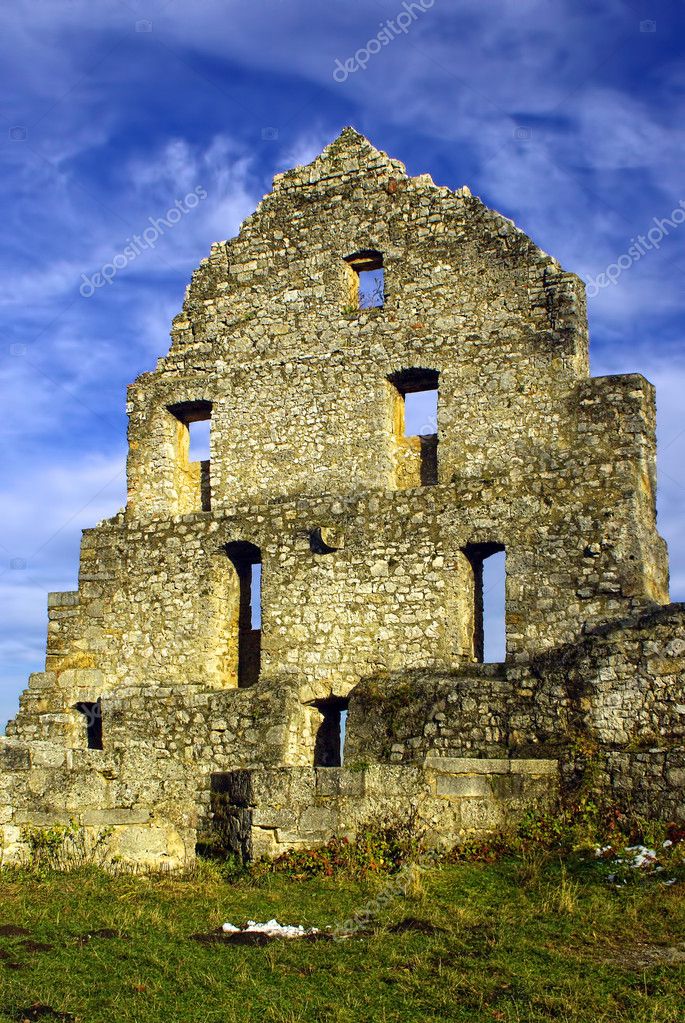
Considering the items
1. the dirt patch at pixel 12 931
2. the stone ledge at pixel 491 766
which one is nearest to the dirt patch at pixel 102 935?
the dirt patch at pixel 12 931

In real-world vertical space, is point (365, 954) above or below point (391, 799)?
below

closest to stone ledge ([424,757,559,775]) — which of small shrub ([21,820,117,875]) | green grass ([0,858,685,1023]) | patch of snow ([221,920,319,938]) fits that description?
green grass ([0,858,685,1023])

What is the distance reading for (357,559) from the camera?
1720cm

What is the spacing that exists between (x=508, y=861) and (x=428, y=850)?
0.93 metres

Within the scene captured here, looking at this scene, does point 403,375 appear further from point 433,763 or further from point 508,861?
point 508,861

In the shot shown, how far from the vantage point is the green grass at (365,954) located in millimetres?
7516

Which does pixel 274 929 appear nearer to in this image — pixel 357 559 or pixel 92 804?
pixel 92 804

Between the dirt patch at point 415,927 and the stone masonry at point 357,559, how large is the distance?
9.44 feet

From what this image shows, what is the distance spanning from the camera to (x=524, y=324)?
679 inches

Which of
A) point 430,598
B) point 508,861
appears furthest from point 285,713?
point 508,861

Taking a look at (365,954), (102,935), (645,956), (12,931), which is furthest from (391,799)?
(12,931)

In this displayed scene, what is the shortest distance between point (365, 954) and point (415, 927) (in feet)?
2.59

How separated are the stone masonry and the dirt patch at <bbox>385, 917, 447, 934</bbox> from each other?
288 centimetres

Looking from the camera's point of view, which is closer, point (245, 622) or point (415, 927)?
point (415, 927)
